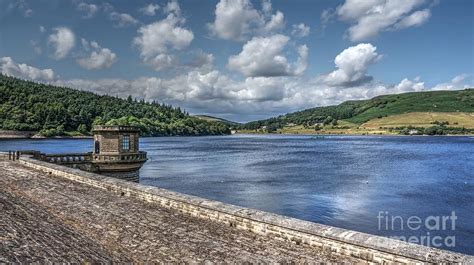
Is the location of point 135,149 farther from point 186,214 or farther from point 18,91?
point 18,91

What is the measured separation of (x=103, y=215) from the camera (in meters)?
12.7

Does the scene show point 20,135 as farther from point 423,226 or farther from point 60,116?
point 423,226

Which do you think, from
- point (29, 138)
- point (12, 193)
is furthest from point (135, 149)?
point (29, 138)

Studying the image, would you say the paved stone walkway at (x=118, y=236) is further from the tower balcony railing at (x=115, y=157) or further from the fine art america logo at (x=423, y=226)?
the fine art america logo at (x=423, y=226)

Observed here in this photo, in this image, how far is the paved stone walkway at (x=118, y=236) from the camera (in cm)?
891

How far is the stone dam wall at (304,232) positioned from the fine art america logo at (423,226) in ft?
51.4

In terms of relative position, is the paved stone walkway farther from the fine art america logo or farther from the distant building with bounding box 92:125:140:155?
the fine art america logo

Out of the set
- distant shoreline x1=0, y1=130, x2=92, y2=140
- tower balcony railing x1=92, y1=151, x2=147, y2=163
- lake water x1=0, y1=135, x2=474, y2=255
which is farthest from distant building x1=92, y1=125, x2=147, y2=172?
distant shoreline x1=0, y1=130, x2=92, y2=140

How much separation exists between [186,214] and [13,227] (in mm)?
4971

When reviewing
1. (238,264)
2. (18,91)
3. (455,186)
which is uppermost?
(18,91)

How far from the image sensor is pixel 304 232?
9797mm

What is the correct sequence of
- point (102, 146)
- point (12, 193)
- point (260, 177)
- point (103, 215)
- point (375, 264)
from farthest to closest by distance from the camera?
1. point (260, 177)
2. point (102, 146)
3. point (12, 193)
4. point (103, 215)
5. point (375, 264)

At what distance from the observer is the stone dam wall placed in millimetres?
7945

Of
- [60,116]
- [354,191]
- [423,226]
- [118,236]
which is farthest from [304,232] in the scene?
[60,116]
